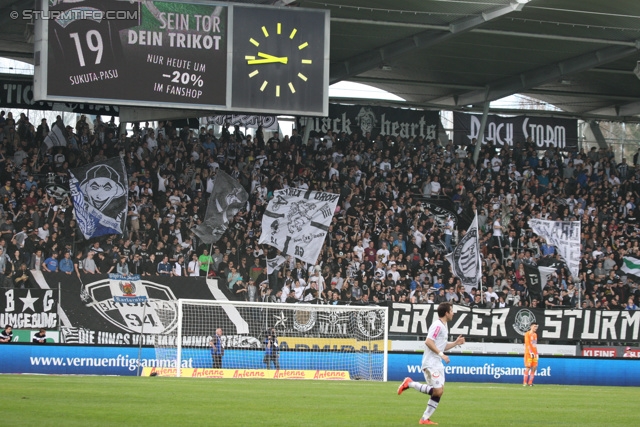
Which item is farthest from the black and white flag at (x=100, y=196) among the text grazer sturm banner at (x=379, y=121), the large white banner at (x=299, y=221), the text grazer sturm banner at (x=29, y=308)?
the text grazer sturm banner at (x=379, y=121)

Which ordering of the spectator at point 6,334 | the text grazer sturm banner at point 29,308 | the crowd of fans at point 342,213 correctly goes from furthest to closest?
the crowd of fans at point 342,213, the text grazer sturm banner at point 29,308, the spectator at point 6,334

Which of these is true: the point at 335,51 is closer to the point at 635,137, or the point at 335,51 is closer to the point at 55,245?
the point at 55,245

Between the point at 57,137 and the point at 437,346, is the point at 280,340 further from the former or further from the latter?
the point at 437,346

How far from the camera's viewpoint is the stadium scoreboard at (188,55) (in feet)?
88.1

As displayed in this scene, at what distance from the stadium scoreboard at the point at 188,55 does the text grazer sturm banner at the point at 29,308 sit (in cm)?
520

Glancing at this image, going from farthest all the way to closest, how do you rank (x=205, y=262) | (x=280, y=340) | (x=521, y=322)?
(x=521, y=322) < (x=205, y=262) < (x=280, y=340)

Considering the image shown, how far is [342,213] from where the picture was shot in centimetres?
3619

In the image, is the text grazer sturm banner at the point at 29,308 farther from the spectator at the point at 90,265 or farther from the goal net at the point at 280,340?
the goal net at the point at 280,340

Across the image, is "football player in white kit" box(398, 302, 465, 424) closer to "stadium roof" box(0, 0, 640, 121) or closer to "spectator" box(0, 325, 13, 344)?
"spectator" box(0, 325, 13, 344)

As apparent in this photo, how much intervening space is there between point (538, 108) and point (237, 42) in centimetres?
2701

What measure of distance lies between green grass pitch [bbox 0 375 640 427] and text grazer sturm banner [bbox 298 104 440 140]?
71.1 ft

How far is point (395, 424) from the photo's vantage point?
13.3m

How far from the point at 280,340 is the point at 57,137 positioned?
1054 cm

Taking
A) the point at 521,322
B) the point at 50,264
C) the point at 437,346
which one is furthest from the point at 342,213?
the point at 437,346
